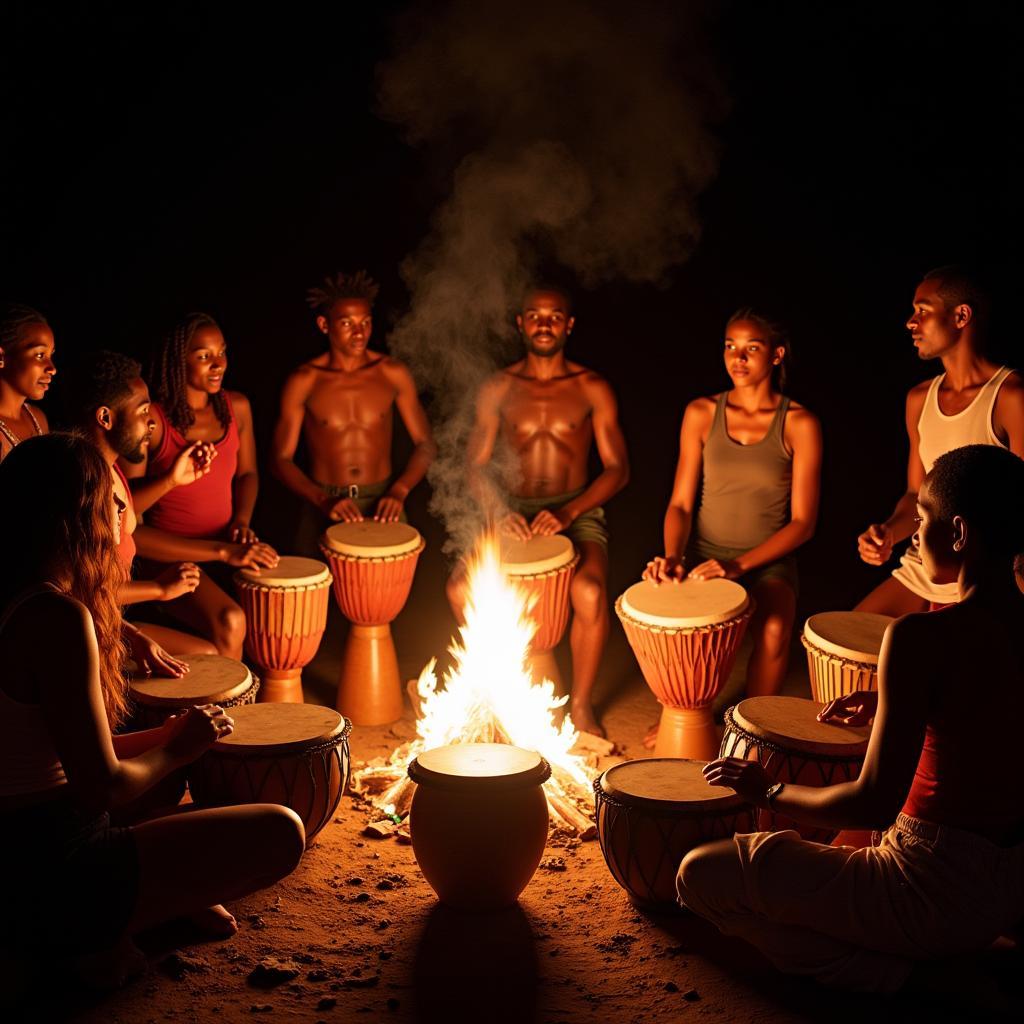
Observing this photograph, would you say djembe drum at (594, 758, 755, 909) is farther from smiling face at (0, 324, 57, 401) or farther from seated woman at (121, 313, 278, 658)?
smiling face at (0, 324, 57, 401)

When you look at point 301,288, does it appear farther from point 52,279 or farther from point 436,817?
point 436,817

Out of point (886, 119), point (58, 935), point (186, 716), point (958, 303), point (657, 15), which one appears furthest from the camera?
point (886, 119)

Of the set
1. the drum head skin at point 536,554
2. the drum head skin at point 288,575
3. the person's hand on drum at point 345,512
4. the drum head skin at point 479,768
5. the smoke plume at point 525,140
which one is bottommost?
the drum head skin at point 479,768

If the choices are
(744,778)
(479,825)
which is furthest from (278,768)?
(744,778)

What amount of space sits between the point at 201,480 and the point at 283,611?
80 cm

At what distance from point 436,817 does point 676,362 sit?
4.64 meters

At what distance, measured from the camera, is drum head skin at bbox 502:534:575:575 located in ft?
18.7

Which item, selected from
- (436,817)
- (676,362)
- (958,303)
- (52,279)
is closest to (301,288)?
(52,279)

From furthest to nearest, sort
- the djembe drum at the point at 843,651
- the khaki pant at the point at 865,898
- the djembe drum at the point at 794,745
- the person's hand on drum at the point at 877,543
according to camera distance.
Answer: the person's hand on drum at the point at 877,543, the djembe drum at the point at 843,651, the djembe drum at the point at 794,745, the khaki pant at the point at 865,898

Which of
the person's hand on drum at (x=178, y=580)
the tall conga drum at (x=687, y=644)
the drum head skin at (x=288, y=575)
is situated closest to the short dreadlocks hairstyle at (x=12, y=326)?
the person's hand on drum at (x=178, y=580)

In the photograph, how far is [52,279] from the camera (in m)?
7.26

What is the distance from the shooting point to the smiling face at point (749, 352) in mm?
5730

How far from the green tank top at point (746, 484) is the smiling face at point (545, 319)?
92 cm

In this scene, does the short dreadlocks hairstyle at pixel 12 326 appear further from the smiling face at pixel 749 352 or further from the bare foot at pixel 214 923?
the smiling face at pixel 749 352
